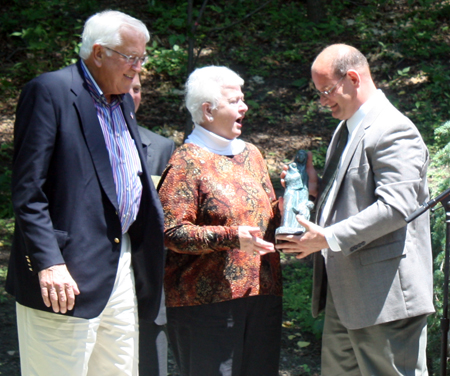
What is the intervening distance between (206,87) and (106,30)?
2.19 ft

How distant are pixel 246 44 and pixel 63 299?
7.80 metres

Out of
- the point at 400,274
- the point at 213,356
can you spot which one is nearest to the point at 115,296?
the point at 213,356

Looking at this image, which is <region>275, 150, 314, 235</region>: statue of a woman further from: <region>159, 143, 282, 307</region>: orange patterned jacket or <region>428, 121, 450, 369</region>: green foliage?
<region>428, 121, 450, 369</region>: green foliage

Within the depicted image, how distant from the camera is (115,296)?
2.68 m

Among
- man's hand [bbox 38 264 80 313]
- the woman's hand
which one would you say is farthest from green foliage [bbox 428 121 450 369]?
man's hand [bbox 38 264 80 313]

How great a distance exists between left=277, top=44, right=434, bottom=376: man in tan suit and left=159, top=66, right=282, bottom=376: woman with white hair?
1.00ft

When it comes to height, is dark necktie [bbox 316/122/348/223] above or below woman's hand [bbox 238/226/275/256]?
above

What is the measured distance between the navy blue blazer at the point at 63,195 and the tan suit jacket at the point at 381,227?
3.58 feet

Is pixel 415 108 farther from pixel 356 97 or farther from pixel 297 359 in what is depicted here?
pixel 356 97

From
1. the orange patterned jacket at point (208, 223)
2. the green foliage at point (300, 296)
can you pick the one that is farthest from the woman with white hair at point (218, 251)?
the green foliage at point (300, 296)

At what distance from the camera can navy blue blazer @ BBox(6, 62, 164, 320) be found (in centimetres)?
233

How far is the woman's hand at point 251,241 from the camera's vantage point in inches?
108

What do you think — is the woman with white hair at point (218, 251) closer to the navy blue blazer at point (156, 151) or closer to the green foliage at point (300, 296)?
the navy blue blazer at point (156, 151)

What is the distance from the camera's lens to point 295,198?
2820 millimetres
